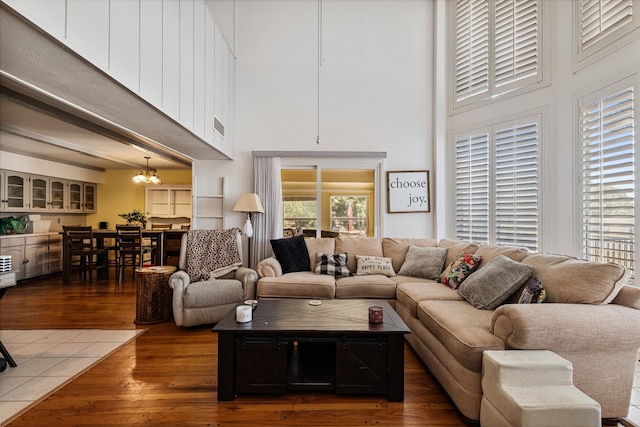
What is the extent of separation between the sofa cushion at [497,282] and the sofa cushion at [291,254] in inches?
78.0

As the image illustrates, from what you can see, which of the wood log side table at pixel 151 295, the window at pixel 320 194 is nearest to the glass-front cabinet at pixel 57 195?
the wood log side table at pixel 151 295

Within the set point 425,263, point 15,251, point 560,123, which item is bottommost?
point 15,251

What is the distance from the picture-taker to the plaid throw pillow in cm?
373

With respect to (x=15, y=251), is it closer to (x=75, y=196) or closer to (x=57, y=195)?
(x=57, y=195)

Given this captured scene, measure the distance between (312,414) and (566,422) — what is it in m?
1.31

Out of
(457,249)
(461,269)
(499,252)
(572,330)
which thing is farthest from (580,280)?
(457,249)

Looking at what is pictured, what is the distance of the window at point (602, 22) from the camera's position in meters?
2.50

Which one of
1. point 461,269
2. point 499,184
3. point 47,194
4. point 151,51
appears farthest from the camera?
point 47,194

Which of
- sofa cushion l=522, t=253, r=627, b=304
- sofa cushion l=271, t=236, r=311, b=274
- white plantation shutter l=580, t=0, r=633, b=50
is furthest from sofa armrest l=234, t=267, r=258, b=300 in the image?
white plantation shutter l=580, t=0, r=633, b=50

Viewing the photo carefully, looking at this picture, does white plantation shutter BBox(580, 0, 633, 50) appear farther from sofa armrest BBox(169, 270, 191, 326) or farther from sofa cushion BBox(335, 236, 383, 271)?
sofa armrest BBox(169, 270, 191, 326)

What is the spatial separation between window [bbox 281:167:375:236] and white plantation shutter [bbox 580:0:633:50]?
270 centimetres

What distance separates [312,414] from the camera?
188cm

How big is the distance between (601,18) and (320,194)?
350cm

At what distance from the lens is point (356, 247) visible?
13.3ft
